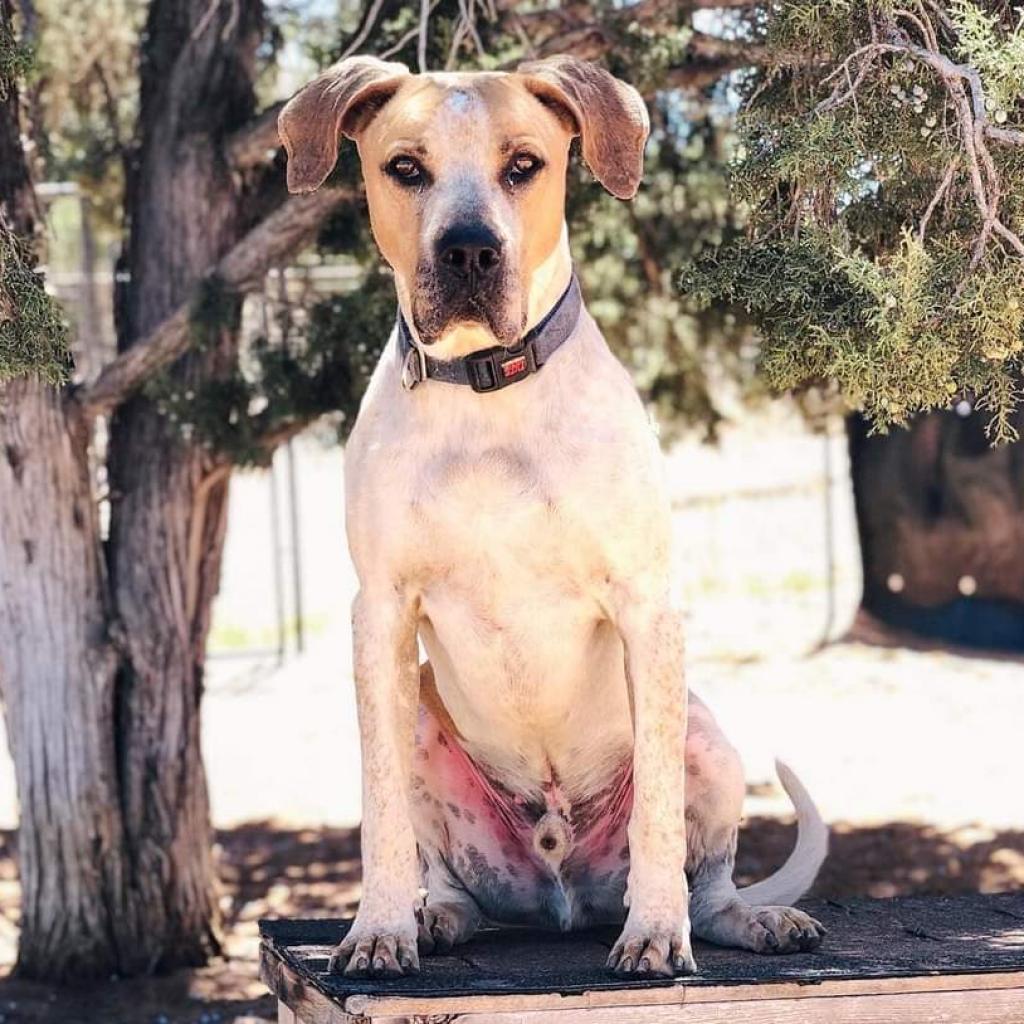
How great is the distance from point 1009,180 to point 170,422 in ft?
9.87

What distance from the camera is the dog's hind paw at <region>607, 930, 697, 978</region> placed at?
3.66m

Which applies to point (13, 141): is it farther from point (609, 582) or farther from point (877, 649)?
point (877, 649)

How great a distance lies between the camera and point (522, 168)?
3635 millimetres

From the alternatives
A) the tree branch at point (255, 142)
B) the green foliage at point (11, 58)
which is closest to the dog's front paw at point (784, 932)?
the green foliage at point (11, 58)

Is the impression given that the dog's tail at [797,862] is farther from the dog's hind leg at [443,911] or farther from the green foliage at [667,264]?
the green foliage at [667,264]

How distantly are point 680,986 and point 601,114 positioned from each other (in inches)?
70.7

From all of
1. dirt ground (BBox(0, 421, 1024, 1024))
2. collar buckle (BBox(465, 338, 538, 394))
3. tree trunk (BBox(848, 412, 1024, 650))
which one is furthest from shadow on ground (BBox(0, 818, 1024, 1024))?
tree trunk (BBox(848, 412, 1024, 650))

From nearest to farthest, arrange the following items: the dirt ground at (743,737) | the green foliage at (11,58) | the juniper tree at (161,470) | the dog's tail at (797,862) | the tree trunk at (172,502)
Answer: the green foliage at (11,58) < the dog's tail at (797,862) < the juniper tree at (161,470) < the tree trunk at (172,502) < the dirt ground at (743,737)

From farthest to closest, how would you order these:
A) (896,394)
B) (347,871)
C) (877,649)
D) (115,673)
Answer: (877,649), (347,871), (115,673), (896,394)

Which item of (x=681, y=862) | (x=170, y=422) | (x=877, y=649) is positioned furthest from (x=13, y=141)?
(x=877, y=649)

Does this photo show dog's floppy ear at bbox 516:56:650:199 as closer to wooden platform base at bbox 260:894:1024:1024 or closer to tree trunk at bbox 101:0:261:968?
wooden platform base at bbox 260:894:1024:1024

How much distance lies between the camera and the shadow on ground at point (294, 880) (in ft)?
19.4

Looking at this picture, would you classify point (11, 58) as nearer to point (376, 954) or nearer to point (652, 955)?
point (376, 954)

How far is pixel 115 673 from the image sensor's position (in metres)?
6.17
